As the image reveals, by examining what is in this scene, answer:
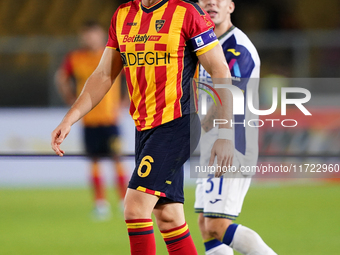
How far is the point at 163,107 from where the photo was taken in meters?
2.74

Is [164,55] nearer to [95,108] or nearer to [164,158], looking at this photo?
[164,158]

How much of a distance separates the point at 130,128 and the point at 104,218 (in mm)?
2715

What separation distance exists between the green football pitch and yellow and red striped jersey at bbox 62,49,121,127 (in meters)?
1.14

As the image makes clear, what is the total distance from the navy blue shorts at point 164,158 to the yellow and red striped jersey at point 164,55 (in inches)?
2.0

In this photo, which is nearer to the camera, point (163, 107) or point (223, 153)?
point (223, 153)

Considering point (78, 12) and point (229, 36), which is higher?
point (78, 12)

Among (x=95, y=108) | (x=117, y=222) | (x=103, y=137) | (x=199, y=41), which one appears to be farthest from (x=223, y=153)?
(x=103, y=137)

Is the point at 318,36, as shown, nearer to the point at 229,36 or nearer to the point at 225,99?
the point at 229,36

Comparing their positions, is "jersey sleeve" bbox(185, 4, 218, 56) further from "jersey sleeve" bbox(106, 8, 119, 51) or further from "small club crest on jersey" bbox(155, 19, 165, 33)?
"jersey sleeve" bbox(106, 8, 119, 51)

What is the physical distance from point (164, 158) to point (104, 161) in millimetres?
5709

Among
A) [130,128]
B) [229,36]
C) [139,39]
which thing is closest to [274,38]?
[130,128]

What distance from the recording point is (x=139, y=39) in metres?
2.77

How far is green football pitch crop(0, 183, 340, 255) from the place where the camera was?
16.1 feet

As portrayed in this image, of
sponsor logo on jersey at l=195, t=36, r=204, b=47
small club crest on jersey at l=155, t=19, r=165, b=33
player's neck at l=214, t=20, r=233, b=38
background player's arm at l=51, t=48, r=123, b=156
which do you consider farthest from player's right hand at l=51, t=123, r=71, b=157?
player's neck at l=214, t=20, r=233, b=38
